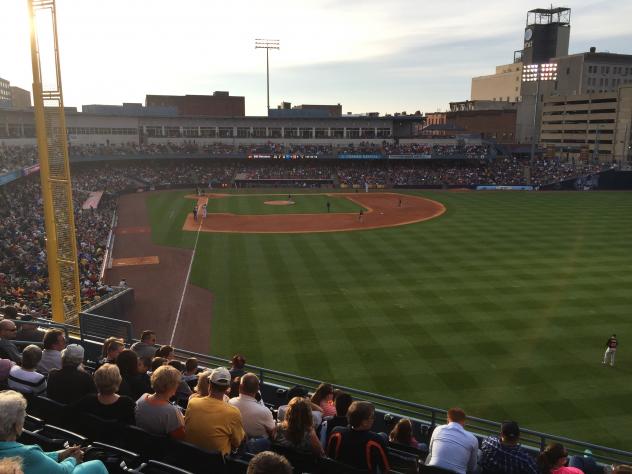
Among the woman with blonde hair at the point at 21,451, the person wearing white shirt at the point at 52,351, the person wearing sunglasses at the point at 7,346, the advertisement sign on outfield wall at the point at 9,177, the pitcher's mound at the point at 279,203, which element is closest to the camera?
the woman with blonde hair at the point at 21,451

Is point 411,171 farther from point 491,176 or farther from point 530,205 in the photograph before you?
point 530,205

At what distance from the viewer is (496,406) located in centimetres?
1462

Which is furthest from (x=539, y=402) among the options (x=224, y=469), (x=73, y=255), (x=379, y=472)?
(x=73, y=255)

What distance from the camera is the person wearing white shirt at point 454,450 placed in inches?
220

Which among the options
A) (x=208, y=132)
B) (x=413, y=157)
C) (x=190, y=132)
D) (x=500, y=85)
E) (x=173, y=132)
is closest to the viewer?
(x=413, y=157)

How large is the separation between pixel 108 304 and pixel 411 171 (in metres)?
62.5

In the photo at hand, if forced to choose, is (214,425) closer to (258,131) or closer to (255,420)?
(255,420)

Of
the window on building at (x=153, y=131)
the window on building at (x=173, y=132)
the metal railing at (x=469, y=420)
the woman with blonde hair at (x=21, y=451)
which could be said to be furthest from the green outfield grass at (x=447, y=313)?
the window on building at (x=173, y=132)

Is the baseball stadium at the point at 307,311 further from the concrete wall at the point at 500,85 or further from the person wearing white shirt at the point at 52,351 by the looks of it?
the concrete wall at the point at 500,85

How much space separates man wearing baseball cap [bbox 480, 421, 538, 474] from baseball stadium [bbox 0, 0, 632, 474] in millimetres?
79

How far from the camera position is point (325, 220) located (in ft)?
144

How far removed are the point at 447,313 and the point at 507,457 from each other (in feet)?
53.2

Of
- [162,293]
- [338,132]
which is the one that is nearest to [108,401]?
[162,293]

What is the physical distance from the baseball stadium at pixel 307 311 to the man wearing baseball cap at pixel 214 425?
58 millimetres
